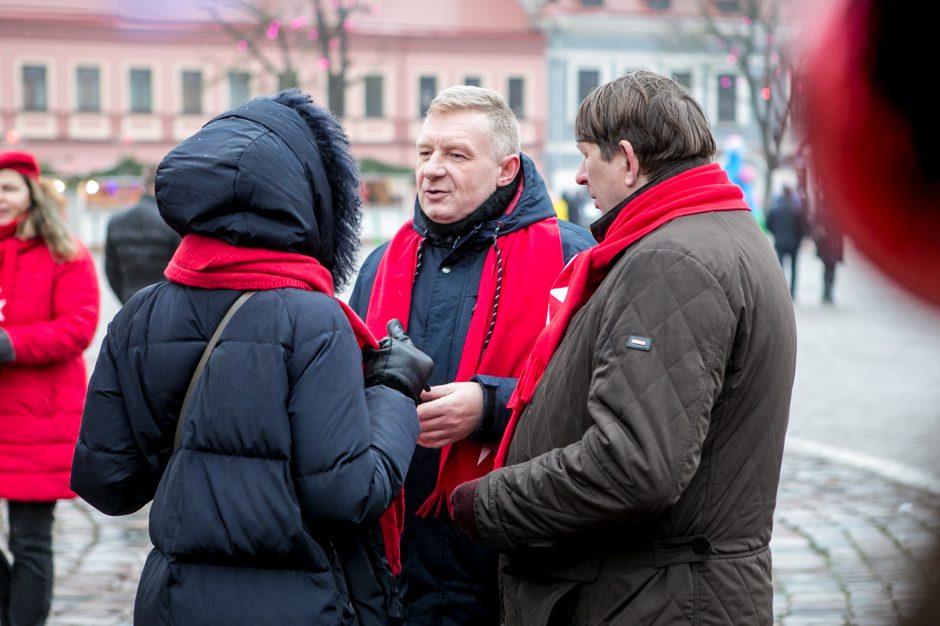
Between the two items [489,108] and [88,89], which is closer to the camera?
[489,108]

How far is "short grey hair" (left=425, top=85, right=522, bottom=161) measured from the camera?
11.2 ft

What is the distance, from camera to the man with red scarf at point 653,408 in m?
2.17

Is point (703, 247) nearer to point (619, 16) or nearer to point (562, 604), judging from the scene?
point (562, 604)

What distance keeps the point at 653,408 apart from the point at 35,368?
10.1ft

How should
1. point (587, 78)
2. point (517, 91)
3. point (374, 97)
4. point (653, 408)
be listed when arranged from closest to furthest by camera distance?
point (653, 408), point (374, 97), point (587, 78), point (517, 91)

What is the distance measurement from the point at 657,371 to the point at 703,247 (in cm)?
26

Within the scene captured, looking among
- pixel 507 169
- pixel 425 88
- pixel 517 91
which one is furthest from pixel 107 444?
pixel 517 91

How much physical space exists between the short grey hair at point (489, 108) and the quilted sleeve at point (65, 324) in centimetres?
183

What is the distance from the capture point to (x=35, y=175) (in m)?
4.72

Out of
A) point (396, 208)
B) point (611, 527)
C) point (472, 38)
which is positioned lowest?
point (396, 208)

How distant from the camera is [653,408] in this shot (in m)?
2.15

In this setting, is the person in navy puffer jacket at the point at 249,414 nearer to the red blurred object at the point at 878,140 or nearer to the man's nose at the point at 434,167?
the man's nose at the point at 434,167

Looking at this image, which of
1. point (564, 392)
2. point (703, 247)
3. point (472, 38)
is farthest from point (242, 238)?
point (472, 38)

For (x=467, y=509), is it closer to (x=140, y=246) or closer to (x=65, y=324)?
(x=65, y=324)
